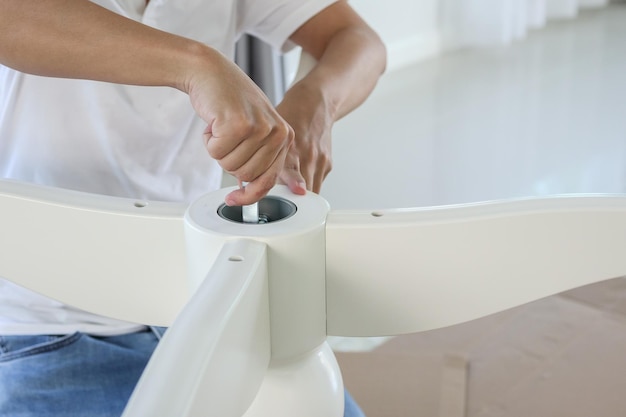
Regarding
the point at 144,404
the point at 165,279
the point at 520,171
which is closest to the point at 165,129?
the point at 165,279

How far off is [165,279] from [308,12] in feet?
1.76

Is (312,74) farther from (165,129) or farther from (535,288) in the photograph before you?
(535,288)

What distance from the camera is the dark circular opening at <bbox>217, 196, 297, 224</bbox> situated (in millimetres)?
550

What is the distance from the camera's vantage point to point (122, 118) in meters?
0.90

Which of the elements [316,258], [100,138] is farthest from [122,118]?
[316,258]

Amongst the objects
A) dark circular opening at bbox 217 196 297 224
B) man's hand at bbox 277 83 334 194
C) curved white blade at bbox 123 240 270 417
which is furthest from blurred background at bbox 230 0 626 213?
curved white blade at bbox 123 240 270 417

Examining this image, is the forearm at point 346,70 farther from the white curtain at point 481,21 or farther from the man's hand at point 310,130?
the white curtain at point 481,21

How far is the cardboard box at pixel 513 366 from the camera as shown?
4.42 feet

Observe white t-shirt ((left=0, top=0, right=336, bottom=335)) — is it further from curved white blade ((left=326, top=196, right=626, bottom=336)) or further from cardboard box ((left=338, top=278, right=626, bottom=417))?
cardboard box ((left=338, top=278, right=626, bottom=417))

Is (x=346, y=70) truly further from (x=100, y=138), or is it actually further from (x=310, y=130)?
(x=100, y=138)

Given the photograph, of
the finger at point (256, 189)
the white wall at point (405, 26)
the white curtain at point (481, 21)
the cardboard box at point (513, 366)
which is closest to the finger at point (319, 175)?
the finger at point (256, 189)

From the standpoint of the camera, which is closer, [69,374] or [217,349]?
[217,349]

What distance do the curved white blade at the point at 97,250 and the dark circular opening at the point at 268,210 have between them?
0.09 feet

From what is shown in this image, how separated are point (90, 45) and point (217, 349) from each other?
0.30 m
